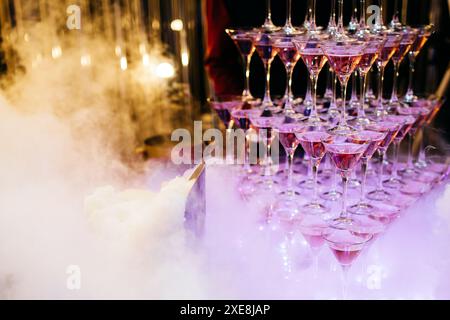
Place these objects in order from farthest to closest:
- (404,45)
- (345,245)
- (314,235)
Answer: (404,45)
(314,235)
(345,245)

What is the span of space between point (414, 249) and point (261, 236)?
1.07ft

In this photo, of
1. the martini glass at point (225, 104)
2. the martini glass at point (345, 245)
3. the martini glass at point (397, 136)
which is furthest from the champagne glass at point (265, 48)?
the martini glass at point (345, 245)

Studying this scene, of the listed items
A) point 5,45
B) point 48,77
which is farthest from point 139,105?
point 48,77

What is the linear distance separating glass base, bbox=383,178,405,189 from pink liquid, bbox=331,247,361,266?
555 mm

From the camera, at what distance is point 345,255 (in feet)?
3.74

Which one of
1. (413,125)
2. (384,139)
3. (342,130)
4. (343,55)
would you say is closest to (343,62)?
(343,55)

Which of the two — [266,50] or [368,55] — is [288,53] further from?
[368,55]

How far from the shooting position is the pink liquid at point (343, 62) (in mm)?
1339

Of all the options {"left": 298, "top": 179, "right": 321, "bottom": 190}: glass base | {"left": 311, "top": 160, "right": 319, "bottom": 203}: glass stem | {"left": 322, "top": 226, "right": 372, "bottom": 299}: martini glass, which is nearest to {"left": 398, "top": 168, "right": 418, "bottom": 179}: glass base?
{"left": 298, "top": 179, "right": 321, "bottom": 190}: glass base

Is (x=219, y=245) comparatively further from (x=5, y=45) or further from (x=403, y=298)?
(x=5, y=45)

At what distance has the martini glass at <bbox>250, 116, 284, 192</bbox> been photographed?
1565 millimetres

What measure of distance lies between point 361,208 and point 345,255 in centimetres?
31

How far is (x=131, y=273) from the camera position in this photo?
115 centimetres

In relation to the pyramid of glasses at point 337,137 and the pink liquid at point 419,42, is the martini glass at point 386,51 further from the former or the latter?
the pink liquid at point 419,42
